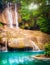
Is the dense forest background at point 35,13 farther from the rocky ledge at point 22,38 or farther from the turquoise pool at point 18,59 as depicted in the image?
the turquoise pool at point 18,59

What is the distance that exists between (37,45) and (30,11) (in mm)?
1464

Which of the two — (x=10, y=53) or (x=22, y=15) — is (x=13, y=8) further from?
(x=10, y=53)

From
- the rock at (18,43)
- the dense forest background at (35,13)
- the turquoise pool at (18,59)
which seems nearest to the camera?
the turquoise pool at (18,59)

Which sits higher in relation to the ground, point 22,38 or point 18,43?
point 22,38

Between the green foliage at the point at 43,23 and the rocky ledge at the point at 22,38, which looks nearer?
the rocky ledge at the point at 22,38

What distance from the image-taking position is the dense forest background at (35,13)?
988 cm

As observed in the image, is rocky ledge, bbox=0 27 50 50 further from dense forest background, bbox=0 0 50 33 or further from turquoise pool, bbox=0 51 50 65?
turquoise pool, bbox=0 51 50 65

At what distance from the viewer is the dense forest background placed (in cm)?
988

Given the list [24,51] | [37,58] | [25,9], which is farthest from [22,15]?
[37,58]

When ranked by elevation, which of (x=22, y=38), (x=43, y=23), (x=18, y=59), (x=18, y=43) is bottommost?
(x=18, y=59)

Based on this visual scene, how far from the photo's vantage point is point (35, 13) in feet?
33.0

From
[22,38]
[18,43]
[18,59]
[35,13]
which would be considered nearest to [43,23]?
[35,13]

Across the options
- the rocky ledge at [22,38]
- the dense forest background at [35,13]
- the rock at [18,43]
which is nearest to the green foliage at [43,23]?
the dense forest background at [35,13]

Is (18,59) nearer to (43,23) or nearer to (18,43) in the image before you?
(18,43)
